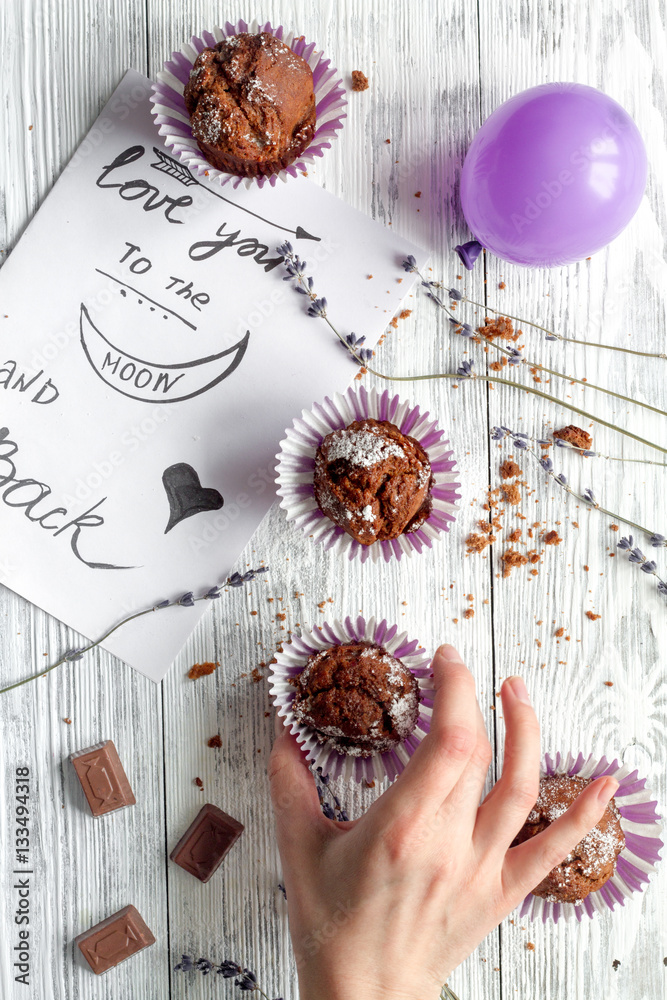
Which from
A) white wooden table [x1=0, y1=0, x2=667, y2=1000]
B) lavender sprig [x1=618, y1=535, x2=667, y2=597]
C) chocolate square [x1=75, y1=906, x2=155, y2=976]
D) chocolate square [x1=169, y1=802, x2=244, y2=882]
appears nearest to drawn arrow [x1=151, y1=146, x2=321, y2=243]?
white wooden table [x1=0, y1=0, x2=667, y2=1000]

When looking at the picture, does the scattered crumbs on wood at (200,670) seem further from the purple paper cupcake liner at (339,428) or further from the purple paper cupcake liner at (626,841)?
the purple paper cupcake liner at (626,841)

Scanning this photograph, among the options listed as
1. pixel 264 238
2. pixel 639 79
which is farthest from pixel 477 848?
pixel 639 79

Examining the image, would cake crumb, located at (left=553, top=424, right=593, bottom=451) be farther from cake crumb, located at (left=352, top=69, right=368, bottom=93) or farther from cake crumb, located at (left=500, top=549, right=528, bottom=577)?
cake crumb, located at (left=352, top=69, right=368, bottom=93)

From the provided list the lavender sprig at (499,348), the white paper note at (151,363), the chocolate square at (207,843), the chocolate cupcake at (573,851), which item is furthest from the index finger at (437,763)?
the lavender sprig at (499,348)

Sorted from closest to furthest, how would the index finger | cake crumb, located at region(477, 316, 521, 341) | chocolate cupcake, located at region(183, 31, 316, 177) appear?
the index finger < chocolate cupcake, located at region(183, 31, 316, 177) < cake crumb, located at region(477, 316, 521, 341)

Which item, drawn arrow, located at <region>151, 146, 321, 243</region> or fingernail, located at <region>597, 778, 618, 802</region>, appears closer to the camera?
fingernail, located at <region>597, 778, 618, 802</region>

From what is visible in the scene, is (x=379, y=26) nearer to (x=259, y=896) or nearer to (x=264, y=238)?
(x=264, y=238)

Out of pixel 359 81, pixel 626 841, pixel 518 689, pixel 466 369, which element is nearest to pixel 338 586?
pixel 518 689
